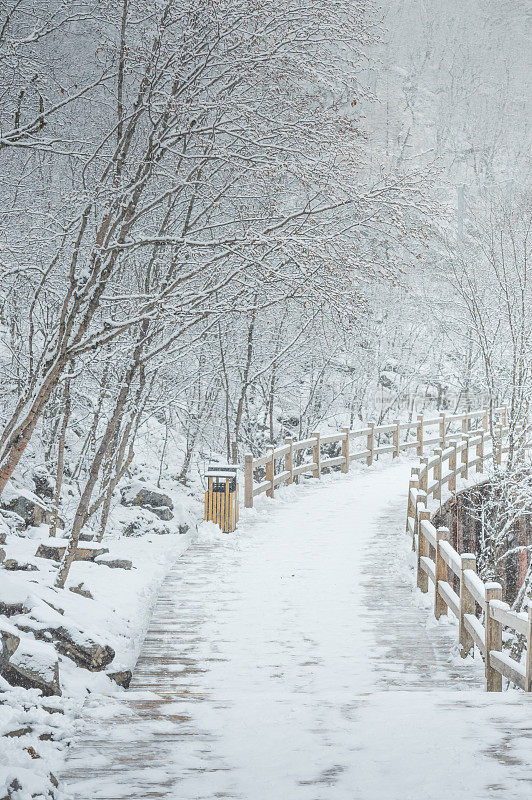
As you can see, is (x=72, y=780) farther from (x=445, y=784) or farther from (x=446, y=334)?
(x=446, y=334)

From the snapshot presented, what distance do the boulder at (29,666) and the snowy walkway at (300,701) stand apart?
0.36 m

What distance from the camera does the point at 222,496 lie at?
1177cm

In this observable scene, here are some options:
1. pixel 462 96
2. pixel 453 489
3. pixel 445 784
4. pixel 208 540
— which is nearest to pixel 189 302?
pixel 445 784

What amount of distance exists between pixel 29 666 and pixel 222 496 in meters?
6.92

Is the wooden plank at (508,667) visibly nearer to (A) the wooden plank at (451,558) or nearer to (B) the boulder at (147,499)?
(A) the wooden plank at (451,558)

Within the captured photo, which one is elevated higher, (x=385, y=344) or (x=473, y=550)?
(x=385, y=344)

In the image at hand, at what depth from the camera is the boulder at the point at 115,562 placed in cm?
1059

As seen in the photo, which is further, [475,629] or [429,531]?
[429,531]

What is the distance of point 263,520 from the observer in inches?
509

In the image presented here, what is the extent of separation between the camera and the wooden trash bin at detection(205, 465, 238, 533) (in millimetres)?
11703

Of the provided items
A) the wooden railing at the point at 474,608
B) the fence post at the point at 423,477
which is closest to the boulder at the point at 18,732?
the wooden railing at the point at 474,608

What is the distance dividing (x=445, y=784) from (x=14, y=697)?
278cm

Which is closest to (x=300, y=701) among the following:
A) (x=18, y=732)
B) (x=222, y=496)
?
(x=18, y=732)

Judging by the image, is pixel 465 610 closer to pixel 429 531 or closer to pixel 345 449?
pixel 429 531
